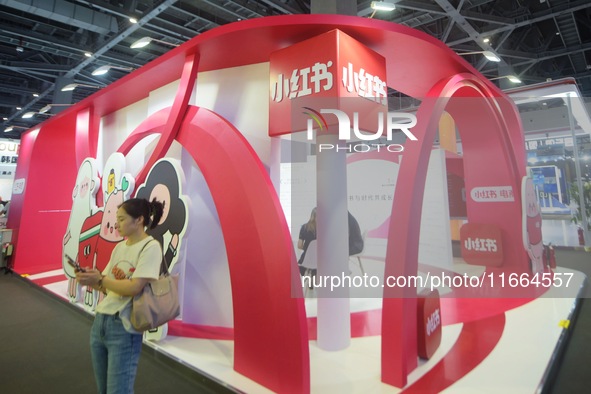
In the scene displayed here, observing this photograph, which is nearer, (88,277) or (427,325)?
(88,277)

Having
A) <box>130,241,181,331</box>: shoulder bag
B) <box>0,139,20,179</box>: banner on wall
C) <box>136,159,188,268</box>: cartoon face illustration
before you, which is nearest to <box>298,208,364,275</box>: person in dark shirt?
<box>136,159,188,268</box>: cartoon face illustration

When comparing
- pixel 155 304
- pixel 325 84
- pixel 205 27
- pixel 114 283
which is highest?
pixel 205 27

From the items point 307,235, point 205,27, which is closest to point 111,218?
point 307,235

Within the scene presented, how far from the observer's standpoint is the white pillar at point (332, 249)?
270 cm

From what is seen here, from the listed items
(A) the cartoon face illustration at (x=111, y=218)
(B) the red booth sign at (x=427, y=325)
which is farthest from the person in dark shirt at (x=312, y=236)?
(A) the cartoon face illustration at (x=111, y=218)

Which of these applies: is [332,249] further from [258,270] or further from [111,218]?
[111,218]

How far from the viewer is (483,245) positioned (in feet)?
Answer: 17.3

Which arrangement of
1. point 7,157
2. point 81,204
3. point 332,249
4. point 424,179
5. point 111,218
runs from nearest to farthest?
point 424,179
point 332,249
point 111,218
point 81,204
point 7,157

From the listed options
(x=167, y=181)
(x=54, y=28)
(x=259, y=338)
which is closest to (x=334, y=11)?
(x=167, y=181)

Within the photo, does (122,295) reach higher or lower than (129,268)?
lower

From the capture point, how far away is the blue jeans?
146cm

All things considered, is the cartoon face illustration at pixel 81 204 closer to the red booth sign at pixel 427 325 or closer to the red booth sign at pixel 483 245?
the red booth sign at pixel 427 325

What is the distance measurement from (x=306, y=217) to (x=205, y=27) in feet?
17.4

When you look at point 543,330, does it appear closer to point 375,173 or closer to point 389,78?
point 389,78
